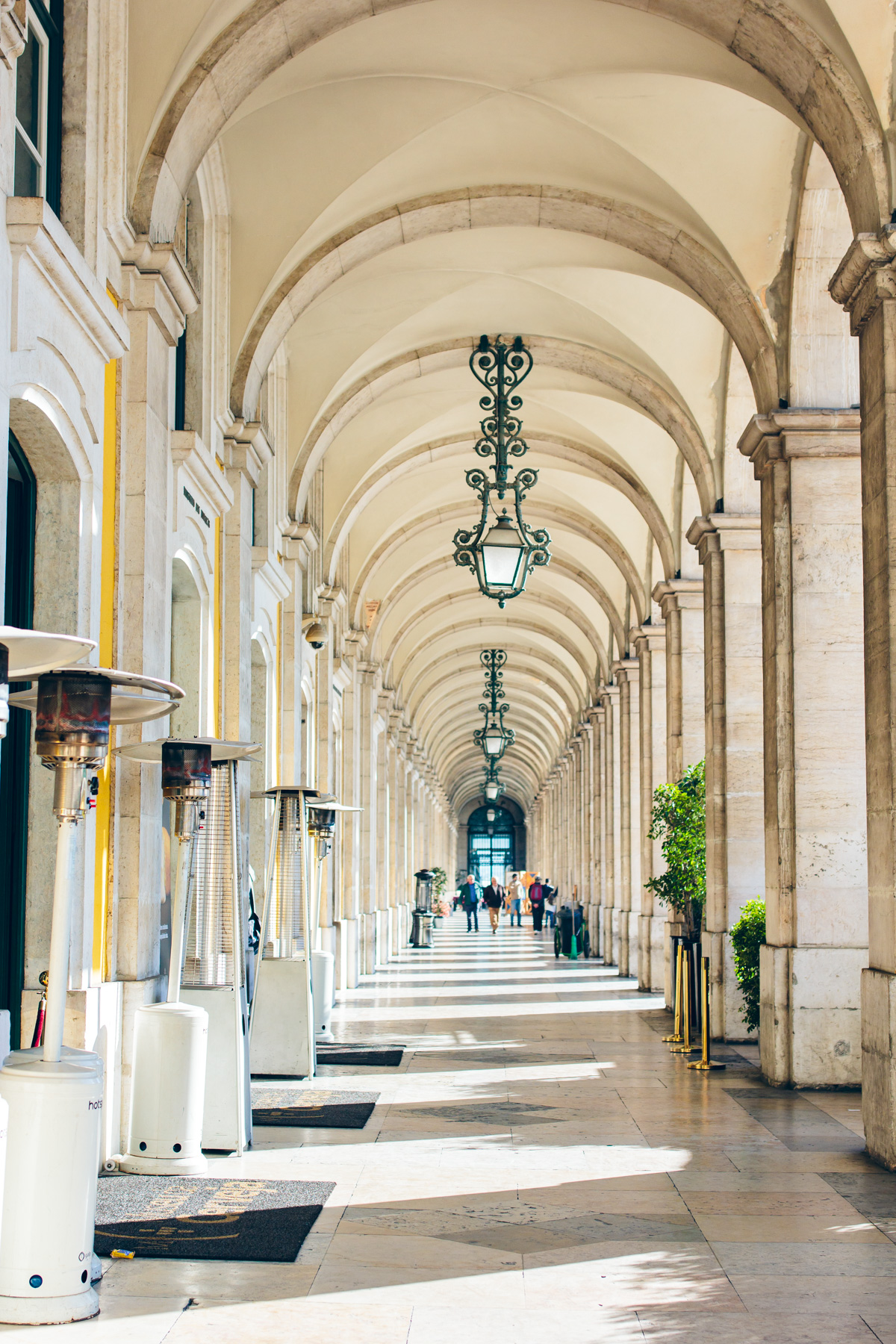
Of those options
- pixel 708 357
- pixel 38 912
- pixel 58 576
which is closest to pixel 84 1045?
pixel 38 912

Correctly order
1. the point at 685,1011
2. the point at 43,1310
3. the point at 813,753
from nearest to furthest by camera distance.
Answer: the point at 43,1310 → the point at 813,753 → the point at 685,1011

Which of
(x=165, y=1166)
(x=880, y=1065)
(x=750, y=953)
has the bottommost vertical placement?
(x=165, y=1166)

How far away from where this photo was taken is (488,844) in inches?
3159

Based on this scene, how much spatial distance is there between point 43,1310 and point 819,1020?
610 cm

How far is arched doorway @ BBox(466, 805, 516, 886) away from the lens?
78750 millimetres

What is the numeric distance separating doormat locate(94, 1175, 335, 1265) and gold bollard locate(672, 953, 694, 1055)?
551 cm

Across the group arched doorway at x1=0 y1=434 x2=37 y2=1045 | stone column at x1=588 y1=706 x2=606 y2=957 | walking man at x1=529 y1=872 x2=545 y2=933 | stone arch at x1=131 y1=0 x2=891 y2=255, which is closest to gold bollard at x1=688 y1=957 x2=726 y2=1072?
arched doorway at x1=0 y1=434 x2=37 y2=1045

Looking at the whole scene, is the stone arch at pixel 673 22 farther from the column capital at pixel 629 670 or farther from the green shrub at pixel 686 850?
the column capital at pixel 629 670

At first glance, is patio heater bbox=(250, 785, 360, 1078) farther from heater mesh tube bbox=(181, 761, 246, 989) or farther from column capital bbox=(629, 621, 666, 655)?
column capital bbox=(629, 621, 666, 655)

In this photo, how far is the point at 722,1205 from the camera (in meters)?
5.91

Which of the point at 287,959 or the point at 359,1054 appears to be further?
the point at 359,1054

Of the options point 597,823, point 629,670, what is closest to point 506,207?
point 629,670

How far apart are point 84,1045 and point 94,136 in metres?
4.59

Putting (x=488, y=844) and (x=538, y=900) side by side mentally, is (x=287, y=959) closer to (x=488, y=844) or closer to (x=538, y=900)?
(x=538, y=900)
